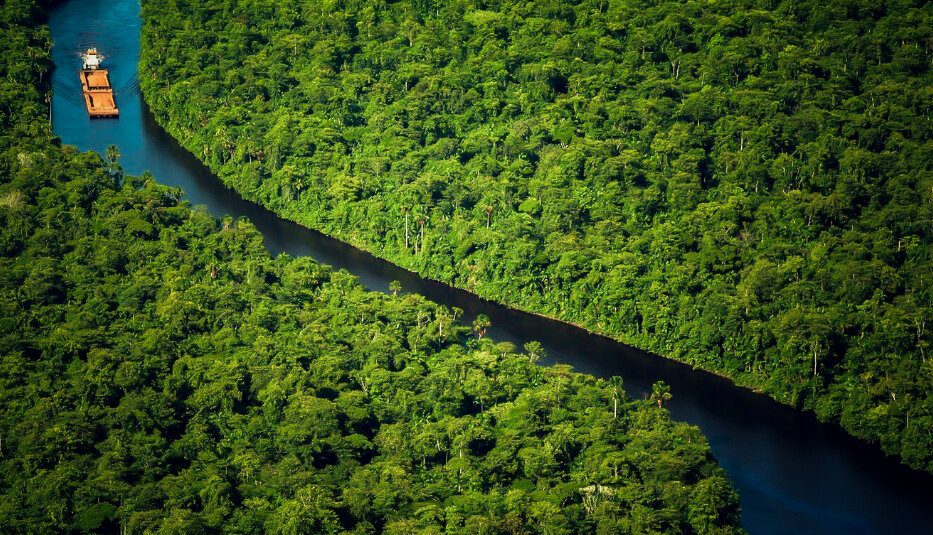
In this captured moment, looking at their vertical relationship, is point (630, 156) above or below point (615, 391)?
above

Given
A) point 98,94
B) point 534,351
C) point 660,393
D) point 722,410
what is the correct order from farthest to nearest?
1. point 98,94
2. point 722,410
3. point 534,351
4. point 660,393

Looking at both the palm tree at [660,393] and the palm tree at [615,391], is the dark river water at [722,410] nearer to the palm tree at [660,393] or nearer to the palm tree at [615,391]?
the palm tree at [660,393]

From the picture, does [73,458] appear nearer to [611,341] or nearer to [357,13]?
[611,341]

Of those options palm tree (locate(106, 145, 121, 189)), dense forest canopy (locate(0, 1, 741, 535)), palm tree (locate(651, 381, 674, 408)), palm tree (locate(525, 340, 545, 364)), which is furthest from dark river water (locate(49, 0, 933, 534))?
dense forest canopy (locate(0, 1, 741, 535))

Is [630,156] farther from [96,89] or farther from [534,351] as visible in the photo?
[96,89]

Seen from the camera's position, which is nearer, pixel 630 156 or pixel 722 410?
pixel 722 410

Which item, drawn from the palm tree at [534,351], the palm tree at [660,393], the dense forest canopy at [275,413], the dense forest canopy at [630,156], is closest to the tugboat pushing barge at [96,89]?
the dense forest canopy at [630,156]

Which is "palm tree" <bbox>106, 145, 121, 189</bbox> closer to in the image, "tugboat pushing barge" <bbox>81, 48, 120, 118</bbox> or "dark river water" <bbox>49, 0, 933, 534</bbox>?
"dark river water" <bbox>49, 0, 933, 534</bbox>

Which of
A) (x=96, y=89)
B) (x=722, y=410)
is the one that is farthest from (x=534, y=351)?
(x=96, y=89)
